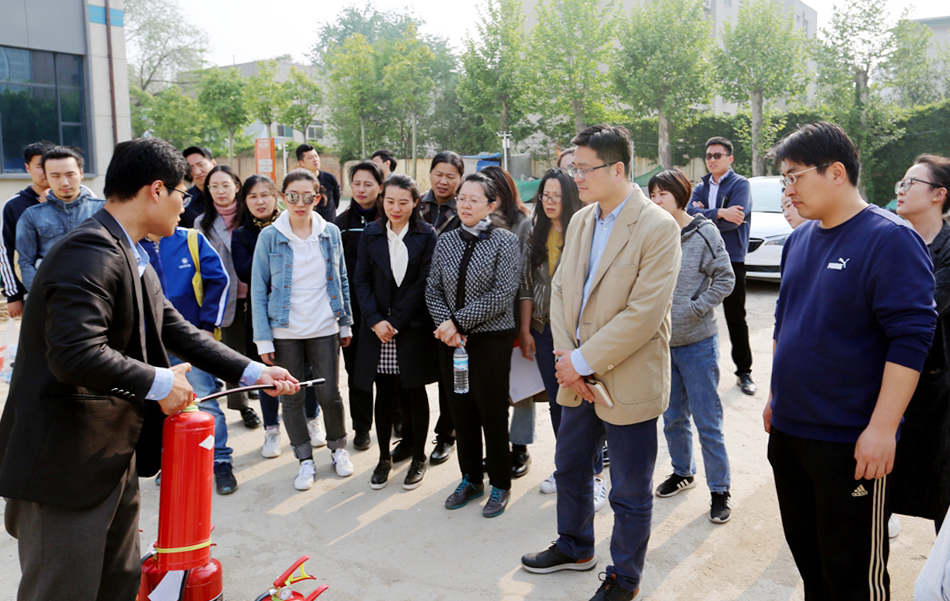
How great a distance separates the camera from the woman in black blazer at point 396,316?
4273mm

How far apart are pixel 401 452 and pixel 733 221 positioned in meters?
3.72

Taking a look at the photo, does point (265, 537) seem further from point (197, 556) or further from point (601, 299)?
point (601, 299)

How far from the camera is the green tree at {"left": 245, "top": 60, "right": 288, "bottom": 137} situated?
101ft

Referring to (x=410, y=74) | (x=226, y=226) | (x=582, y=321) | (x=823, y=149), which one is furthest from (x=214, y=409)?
(x=410, y=74)

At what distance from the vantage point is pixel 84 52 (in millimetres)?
14273

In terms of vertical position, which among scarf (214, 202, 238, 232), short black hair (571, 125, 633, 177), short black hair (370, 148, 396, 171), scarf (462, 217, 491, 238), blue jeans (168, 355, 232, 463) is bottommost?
blue jeans (168, 355, 232, 463)

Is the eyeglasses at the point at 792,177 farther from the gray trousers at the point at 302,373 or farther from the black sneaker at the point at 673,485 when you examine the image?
the gray trousers at the point at 302,373

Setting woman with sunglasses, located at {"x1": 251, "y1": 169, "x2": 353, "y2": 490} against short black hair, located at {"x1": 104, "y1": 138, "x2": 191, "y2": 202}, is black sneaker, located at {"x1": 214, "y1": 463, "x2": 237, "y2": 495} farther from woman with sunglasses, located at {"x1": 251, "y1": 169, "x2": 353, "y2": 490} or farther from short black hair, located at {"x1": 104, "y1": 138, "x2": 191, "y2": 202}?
short black hair, located at {"x1": 104, "y1": 138, "x2": 191, "y2": 202}

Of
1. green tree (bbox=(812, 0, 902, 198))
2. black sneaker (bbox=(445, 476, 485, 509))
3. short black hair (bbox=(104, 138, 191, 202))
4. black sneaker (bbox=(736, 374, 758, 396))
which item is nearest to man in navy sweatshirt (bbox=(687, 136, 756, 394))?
black sneaker (bbox=(736, 374, 758, 396))

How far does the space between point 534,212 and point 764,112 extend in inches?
963

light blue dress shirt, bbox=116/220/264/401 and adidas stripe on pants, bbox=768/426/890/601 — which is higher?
light blue dress shirt, bbox=116/220/264/401

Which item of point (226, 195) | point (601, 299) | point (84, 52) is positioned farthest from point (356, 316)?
point (84, 52)

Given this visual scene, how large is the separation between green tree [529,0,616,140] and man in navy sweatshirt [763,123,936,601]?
94.5ft

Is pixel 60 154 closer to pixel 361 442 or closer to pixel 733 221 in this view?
pixel 361 442
